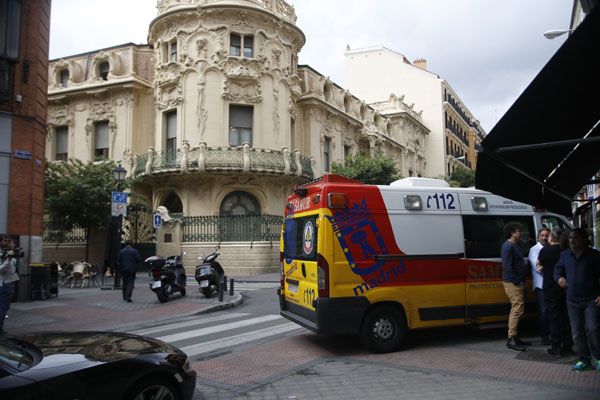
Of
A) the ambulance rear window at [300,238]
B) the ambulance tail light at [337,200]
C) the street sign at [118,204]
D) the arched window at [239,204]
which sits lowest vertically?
the ambulance rear window at [300,238]

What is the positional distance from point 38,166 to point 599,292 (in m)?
13.8

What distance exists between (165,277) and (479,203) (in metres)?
8.69

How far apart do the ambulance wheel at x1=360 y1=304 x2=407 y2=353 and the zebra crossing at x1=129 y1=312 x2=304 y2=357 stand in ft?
6.62

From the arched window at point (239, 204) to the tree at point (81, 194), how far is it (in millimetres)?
4939

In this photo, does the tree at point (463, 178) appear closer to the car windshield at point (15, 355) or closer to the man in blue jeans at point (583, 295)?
the man in blue jeans at point (583, 295)

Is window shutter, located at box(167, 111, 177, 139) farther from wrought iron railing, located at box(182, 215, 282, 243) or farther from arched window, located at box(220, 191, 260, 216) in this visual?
wrought iron railing, located at box(182, 215, 282, 243)

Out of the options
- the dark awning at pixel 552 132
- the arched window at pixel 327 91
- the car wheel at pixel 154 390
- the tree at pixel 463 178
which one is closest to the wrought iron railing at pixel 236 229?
the arched window at pixel 327 91

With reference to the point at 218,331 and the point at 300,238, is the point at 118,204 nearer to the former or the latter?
the point at 218,331

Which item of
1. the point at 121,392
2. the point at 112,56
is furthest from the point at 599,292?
the point at 112,56

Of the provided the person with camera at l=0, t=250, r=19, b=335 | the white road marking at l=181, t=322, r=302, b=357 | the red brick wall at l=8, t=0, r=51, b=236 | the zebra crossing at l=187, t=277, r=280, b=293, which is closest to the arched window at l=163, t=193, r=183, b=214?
the zebra crossing at l=187, t=277, r=280, b=293

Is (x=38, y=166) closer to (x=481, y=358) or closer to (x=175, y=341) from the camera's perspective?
(x=175, y=341)

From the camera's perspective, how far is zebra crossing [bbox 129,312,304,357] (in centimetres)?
800

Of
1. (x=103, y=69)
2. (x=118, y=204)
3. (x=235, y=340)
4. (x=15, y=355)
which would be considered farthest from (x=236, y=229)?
(x=15, y=355)

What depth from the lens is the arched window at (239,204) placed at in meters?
25.9
